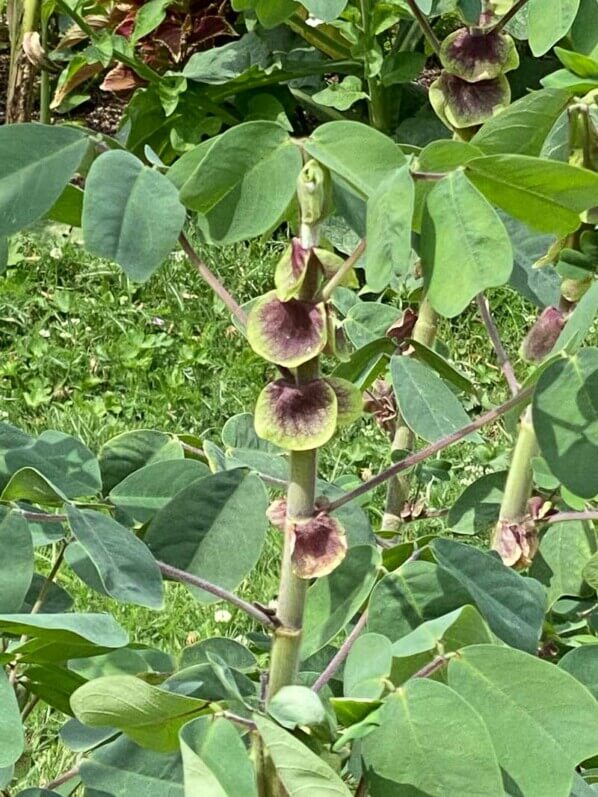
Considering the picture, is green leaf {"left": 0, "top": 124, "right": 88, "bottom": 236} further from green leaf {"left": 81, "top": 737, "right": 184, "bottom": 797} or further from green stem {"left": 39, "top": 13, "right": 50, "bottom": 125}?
green stem {"left": 39, "top": 13, "right": 50, "bottom": 125}

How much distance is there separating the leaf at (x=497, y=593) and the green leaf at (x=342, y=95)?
6.21 feet

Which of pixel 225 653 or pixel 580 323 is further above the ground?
pixel 580 323

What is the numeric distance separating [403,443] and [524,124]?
39 cm

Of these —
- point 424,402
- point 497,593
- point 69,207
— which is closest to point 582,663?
point 497,593

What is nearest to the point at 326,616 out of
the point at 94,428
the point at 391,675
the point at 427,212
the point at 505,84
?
the point at 391,675

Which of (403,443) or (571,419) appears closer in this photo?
(571,419)

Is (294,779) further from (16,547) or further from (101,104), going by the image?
(101,104)

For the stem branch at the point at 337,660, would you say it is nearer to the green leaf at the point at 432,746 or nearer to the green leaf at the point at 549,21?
the green leaf at the point at 432,746

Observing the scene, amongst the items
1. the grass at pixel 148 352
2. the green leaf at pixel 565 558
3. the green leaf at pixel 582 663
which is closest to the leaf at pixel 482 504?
the green leaf at pixel 565 558

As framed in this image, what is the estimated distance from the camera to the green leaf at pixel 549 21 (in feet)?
2.54

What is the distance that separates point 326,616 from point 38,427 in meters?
1.62

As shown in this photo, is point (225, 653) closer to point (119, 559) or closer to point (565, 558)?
point (119, 559)

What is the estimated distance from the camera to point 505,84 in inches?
30.7

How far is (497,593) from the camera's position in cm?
67
